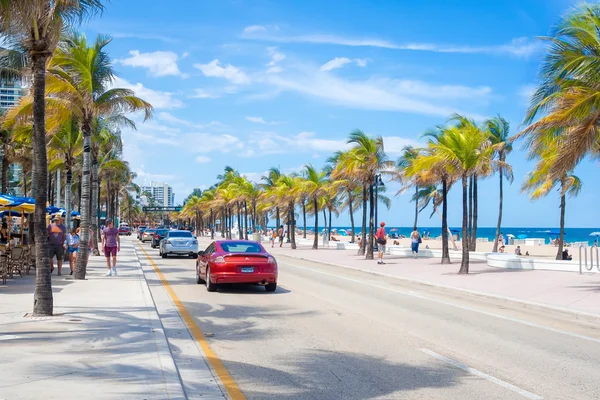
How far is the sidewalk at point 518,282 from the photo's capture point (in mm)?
15008

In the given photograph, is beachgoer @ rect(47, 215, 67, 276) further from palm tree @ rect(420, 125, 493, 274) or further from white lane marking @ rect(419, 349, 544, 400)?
white lane marking @ rect(419, 349, 544, 400)

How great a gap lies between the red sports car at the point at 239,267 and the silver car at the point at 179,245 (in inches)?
667

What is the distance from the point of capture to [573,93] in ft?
54.1

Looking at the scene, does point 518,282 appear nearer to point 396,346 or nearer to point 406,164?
point 396,346

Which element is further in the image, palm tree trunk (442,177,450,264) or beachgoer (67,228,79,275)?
palm tree trunk (442,177,450,264)

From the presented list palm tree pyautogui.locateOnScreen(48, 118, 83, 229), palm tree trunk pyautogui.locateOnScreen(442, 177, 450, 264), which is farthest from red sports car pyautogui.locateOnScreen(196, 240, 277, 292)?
palm tree pyautogui.locateOnScreen(48, 118, 83, 229)

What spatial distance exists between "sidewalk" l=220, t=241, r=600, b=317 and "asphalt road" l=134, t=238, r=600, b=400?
1.01 metres

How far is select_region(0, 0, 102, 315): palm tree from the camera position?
425 inches

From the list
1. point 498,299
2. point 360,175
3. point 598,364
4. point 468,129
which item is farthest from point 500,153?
point 598,364

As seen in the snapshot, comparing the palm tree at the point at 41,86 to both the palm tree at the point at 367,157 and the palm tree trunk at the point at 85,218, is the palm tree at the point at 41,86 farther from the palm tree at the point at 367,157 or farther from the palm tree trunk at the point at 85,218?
the palm tree at the point at 367,157

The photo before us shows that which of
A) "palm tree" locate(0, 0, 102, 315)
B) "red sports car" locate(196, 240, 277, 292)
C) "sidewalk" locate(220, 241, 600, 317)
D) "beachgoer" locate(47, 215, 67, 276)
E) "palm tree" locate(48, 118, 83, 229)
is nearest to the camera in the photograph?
"palm tree" locate(0, 0, 102, 315)

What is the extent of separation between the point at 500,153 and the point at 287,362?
34.0m

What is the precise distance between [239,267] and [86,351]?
8.28 m

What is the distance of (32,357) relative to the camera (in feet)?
25.2
